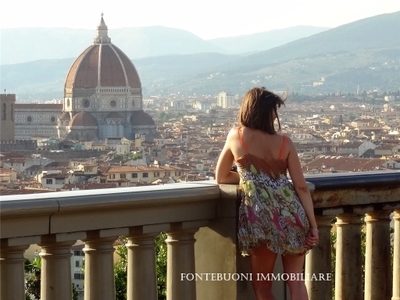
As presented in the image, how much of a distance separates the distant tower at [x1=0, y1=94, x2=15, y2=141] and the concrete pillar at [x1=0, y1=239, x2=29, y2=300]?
84.8 meters

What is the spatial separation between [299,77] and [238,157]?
545ft

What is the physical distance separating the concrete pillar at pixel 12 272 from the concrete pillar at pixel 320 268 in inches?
35.2

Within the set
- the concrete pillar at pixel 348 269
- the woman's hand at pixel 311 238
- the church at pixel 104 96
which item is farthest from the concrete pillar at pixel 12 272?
the church at pixel 104 96

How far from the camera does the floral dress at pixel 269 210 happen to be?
8.38 ft

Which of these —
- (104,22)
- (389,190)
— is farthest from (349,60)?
(389,190)

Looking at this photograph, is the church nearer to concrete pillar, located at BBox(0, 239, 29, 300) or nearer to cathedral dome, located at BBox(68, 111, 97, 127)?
cathedral dome, located at BBox(68, 111, 97, 127)

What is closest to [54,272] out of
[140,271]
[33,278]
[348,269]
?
[140,271]

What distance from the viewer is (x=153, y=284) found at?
249 centimetres

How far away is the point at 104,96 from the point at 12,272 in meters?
101

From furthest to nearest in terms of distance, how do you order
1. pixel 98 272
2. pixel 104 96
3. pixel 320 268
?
pixel 104 96 → pixel 320 268 → pixel 98 272

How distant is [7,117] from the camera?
3504 inches

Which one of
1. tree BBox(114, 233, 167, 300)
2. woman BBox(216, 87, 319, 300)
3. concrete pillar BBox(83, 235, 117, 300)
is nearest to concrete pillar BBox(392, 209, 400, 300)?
woman BBox(216, 87, 319, 300)

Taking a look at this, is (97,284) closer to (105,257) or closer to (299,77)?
(105,257)

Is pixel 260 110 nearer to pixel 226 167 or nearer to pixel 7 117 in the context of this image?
pixel 226 167
